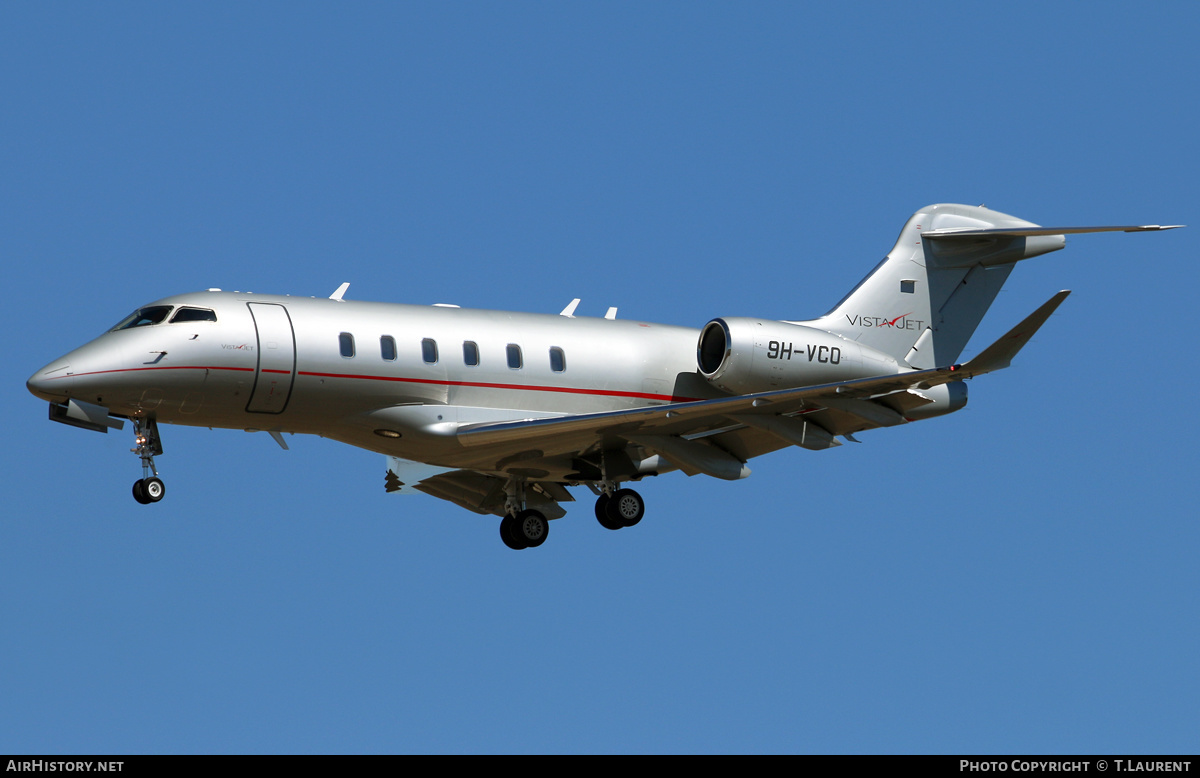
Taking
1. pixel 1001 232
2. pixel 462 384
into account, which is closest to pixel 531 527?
pixel 462 384

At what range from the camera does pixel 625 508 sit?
2483 cm

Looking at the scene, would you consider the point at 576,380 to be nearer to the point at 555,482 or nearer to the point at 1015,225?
the point at 555,482

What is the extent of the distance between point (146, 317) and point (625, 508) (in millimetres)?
7622

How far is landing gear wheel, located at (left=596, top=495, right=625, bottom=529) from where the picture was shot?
24.9 m

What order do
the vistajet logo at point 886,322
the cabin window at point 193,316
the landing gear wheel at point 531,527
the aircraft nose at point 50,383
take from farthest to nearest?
the vistajet logo at point 886,322
the landing gear wheel at point 531,527
the cabin window at point 193,316
the aircraft nose at point 50,383

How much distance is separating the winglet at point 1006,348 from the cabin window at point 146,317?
35.8 ft

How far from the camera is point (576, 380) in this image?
25.0 meters

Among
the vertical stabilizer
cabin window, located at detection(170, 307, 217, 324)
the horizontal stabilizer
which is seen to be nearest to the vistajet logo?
the vertical stabilizer

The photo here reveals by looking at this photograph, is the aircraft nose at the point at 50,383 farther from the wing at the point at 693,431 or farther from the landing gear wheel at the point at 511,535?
the landing gear wheel at the point at 511,535

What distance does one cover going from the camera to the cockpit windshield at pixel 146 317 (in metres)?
22.9

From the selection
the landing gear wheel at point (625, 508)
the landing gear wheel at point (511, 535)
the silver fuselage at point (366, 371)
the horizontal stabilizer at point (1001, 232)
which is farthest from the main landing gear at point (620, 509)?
the horizontal stabilizer at point (1001, 232)

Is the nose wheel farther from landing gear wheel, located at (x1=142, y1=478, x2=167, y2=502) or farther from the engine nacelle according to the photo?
the engine nacelle
